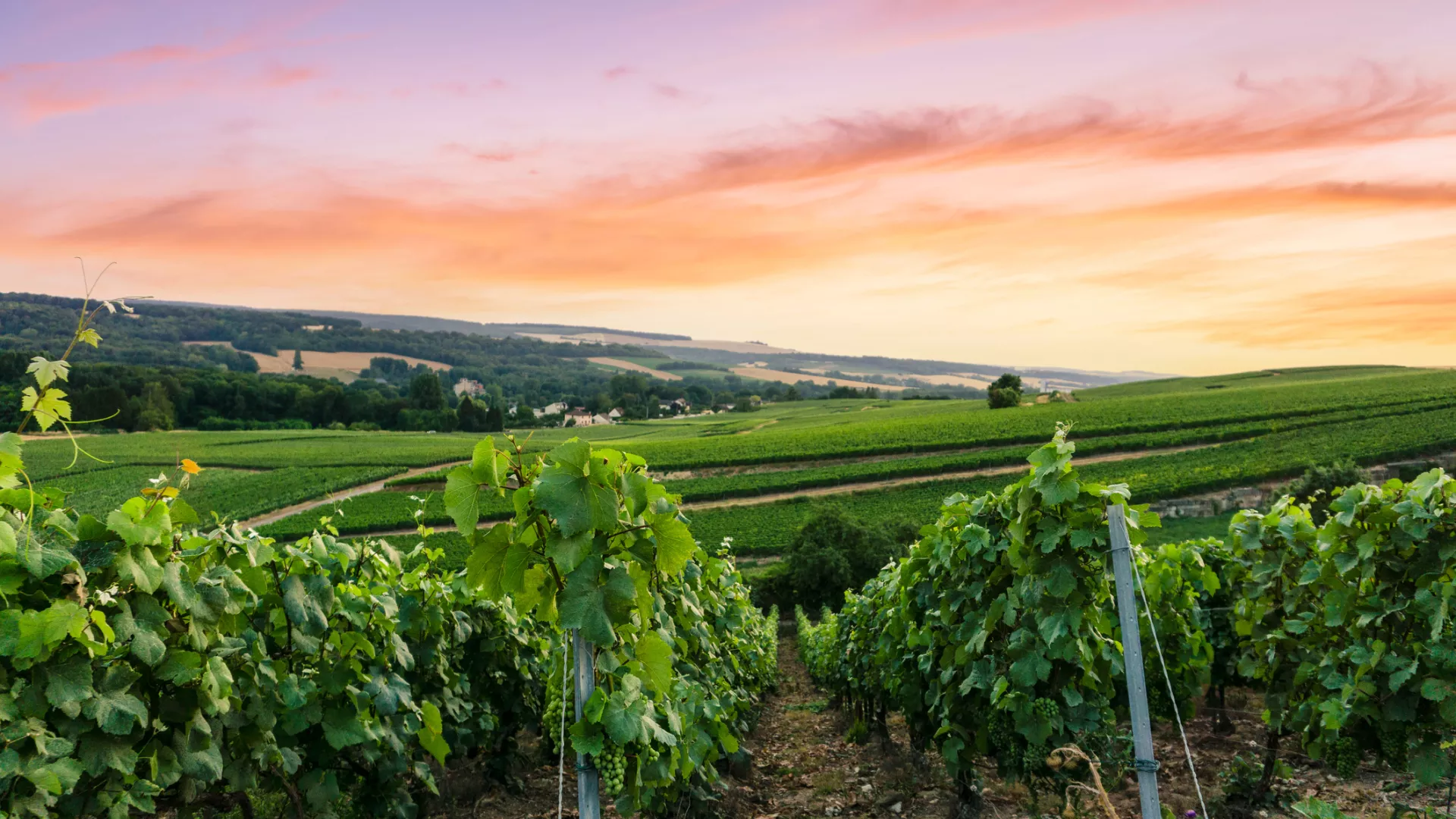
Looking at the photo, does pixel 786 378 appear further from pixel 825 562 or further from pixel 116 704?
pixel 116 704

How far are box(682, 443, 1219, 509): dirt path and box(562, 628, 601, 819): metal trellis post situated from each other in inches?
1598

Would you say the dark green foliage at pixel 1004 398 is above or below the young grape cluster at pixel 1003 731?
above

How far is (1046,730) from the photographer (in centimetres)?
443

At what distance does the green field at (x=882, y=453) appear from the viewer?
39.2m

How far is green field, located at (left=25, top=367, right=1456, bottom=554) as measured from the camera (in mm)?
39250

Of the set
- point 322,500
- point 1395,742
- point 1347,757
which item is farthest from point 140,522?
point 322,500

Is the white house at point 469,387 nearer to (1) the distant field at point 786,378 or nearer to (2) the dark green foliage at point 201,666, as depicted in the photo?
(1) the distant field at point 786,378

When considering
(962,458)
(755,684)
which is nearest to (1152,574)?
(755,684)

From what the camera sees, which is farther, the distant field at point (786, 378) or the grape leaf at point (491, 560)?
the distant field at point (786, 378)

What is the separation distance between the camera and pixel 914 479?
46.2 meters

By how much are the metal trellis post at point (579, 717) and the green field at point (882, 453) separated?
29.7 meters

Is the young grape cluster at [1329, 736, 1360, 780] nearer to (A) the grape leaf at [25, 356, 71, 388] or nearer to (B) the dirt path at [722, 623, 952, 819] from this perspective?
(B) the dirt path at [722, 623, 952, 819]

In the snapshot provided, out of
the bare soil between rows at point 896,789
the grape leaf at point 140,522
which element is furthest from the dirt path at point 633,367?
the grape leaf at point 140,522

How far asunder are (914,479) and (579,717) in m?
45.0
